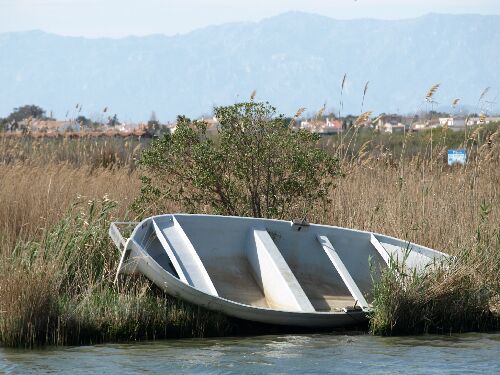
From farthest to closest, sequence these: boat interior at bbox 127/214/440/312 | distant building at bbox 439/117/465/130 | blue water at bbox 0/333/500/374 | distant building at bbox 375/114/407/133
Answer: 1. distant building at bbox 375/114/407/133
2. distant building at bbox 439/117/465/130
3. boat interior at bbox 127/214/440/312
4. blue water at bbox 0/333/500/374

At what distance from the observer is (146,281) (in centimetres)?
1235

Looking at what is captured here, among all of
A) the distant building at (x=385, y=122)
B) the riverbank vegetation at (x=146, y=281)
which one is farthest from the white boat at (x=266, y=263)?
the distant building at (x=385, y=122)

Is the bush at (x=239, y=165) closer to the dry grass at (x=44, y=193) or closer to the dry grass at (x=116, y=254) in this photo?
the dry grass at (x=116, y=254)

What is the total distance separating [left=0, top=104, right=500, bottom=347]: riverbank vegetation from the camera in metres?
11.4

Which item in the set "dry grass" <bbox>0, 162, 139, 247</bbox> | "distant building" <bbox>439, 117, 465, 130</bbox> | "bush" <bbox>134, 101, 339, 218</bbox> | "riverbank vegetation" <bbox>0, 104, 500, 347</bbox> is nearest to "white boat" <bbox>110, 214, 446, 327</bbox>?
"riverbank vegetation" <bbox>0, 104, 500, 347</bbox>

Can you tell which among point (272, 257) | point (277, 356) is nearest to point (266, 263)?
point (272, 257)

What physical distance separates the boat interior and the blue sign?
13.2 feet

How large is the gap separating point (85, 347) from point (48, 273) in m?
0.79

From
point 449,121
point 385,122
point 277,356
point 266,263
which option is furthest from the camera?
point 385,122

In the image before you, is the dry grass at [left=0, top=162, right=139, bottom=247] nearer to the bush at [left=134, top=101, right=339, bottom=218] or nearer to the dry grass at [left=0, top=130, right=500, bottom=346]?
the dry grass at [left=0, top=130, right=500, bottom=346]

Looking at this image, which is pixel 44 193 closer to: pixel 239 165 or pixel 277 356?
pixel 239 165

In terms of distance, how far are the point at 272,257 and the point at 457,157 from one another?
5758 mm

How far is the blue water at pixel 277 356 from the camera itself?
10461 mm

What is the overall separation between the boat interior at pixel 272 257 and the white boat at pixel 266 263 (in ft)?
0.04
